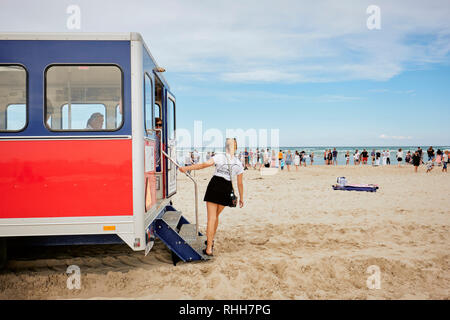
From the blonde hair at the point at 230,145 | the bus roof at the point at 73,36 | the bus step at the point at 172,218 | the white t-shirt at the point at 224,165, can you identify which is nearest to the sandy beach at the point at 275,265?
the bus step at the point at 172,218

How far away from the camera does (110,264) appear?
17.6ft

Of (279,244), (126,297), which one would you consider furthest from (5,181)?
(279,244)

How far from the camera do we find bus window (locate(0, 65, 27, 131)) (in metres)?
4.13

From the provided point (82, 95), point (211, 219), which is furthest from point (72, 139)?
point (211, 219)

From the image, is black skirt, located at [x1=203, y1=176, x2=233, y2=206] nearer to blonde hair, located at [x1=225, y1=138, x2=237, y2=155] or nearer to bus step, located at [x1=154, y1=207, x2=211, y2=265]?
blonde hair, located at [x1=225, y1=138, x2=237, y2=155]

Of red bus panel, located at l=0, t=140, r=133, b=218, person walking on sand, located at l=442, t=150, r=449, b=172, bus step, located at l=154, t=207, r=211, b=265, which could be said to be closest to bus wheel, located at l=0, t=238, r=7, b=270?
red bus panel, located at l=0, t=140, r=133, b=218

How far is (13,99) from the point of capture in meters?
4.27

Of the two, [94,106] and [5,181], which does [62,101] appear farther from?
[5,181]

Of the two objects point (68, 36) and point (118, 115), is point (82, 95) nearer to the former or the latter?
point (118, 115)

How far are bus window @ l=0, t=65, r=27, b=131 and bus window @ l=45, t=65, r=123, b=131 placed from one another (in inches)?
12.0

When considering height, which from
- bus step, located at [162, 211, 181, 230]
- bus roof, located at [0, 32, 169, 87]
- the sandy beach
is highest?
bus roof, located at [0, 32, 169, 87]

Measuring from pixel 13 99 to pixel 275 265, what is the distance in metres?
4.24
